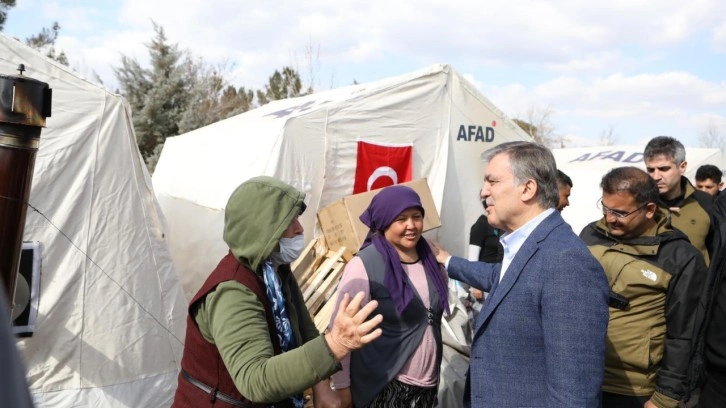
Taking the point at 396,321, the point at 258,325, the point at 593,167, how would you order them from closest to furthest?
1. the point at 258,325
2. the point at 396,321
3. the point at 593,167

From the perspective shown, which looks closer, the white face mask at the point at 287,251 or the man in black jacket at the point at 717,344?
the white face mask at the point at 287,251

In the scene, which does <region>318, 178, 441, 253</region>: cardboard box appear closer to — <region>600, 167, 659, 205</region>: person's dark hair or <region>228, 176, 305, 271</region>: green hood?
<region>600, 167, 659, 205</region>: person's dark hair

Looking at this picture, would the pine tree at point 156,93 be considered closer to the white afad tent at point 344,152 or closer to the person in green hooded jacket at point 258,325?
the white afad tent at point 344,152

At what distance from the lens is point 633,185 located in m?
2.96

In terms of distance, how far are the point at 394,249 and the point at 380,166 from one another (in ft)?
12.6

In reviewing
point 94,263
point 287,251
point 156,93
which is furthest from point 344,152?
point 156,93

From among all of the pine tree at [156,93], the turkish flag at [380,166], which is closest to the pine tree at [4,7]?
the pine tree at [156,93]

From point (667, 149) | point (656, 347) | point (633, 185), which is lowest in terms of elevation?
point (656, 347)

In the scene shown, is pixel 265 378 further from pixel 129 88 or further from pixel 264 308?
pixel 129 88

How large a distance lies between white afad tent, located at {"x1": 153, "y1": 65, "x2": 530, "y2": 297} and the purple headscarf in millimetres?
3013

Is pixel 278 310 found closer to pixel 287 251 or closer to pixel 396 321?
pixel 287 251

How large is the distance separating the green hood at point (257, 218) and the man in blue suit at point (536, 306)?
784mm

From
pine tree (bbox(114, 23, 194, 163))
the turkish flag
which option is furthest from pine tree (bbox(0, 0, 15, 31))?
the turkish flag

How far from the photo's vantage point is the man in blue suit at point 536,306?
1.99 meters
